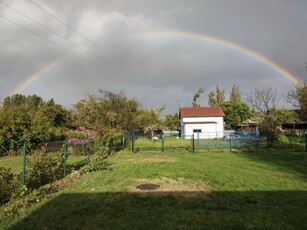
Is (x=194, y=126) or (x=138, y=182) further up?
(x=194, y=126)

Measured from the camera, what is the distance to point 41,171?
28.0 feet

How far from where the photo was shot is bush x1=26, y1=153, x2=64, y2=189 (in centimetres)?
829

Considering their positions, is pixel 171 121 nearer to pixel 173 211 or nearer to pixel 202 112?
pixel 202 112

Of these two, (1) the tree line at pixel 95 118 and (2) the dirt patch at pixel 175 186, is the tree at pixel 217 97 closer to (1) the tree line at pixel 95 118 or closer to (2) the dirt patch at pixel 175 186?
(1) the tree line at pixel 95 118

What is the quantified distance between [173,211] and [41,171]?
5.10 m

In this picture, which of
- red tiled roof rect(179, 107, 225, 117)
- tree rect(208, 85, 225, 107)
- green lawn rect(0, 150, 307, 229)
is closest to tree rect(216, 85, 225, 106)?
tree rect(208, 85, 225, 107)

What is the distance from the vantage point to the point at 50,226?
4.91m

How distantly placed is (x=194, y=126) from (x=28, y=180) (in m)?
34.9

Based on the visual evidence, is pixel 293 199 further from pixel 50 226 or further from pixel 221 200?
pixel 50 226

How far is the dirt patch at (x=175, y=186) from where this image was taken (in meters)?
7.27

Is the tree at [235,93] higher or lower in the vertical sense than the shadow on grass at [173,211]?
higher

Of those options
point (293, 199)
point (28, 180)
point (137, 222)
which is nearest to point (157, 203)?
point (137, 222)

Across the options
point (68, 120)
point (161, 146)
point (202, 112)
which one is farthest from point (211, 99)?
point (161, 146)

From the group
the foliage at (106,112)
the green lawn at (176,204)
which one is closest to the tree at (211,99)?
the foliage at (106,112)
